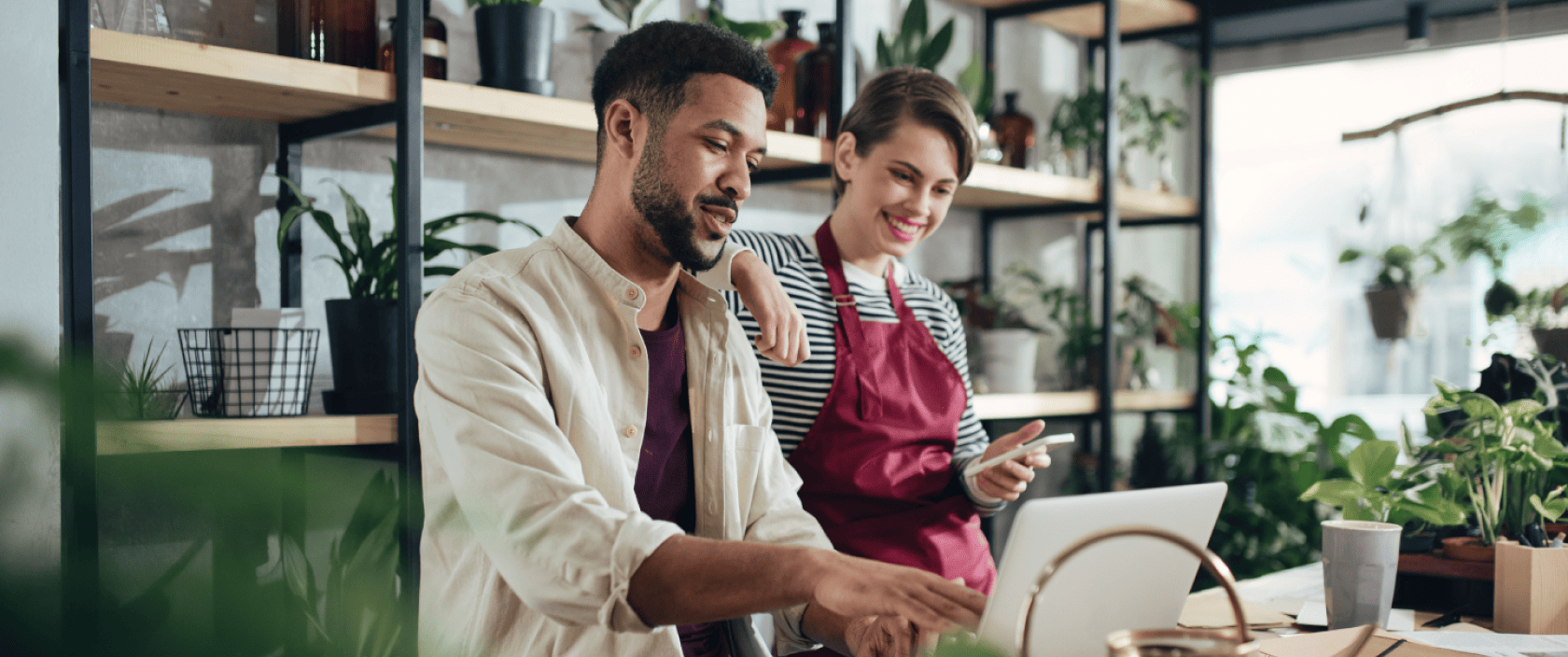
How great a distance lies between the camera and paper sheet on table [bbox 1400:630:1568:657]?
1120mm

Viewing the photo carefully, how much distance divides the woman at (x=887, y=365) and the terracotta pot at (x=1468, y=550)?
55 centimetres

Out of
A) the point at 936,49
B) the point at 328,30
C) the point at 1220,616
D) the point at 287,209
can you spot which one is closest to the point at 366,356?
the point at 287,209

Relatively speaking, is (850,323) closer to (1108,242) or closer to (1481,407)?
(1481,407)

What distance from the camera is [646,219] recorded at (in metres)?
1.25

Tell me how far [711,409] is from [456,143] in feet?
3.25

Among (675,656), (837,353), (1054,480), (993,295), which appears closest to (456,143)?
(837,353)

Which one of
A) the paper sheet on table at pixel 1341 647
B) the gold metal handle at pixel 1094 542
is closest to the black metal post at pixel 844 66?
the paper sheet on table at pixel 1341 647

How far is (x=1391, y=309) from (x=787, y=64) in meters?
1.97

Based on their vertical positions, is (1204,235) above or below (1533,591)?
above

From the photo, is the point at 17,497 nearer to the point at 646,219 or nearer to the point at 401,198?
the point at 646,219

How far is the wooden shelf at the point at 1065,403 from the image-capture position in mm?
2467

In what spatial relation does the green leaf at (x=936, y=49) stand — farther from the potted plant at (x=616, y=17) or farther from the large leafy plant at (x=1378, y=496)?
the large leafy plant at (x=1378, y=496)

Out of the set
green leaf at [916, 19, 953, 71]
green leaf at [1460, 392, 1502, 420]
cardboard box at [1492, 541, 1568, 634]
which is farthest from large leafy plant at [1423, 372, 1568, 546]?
green leaf at [916, 19, 953, 71]

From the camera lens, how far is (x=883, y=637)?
112 centimetres
